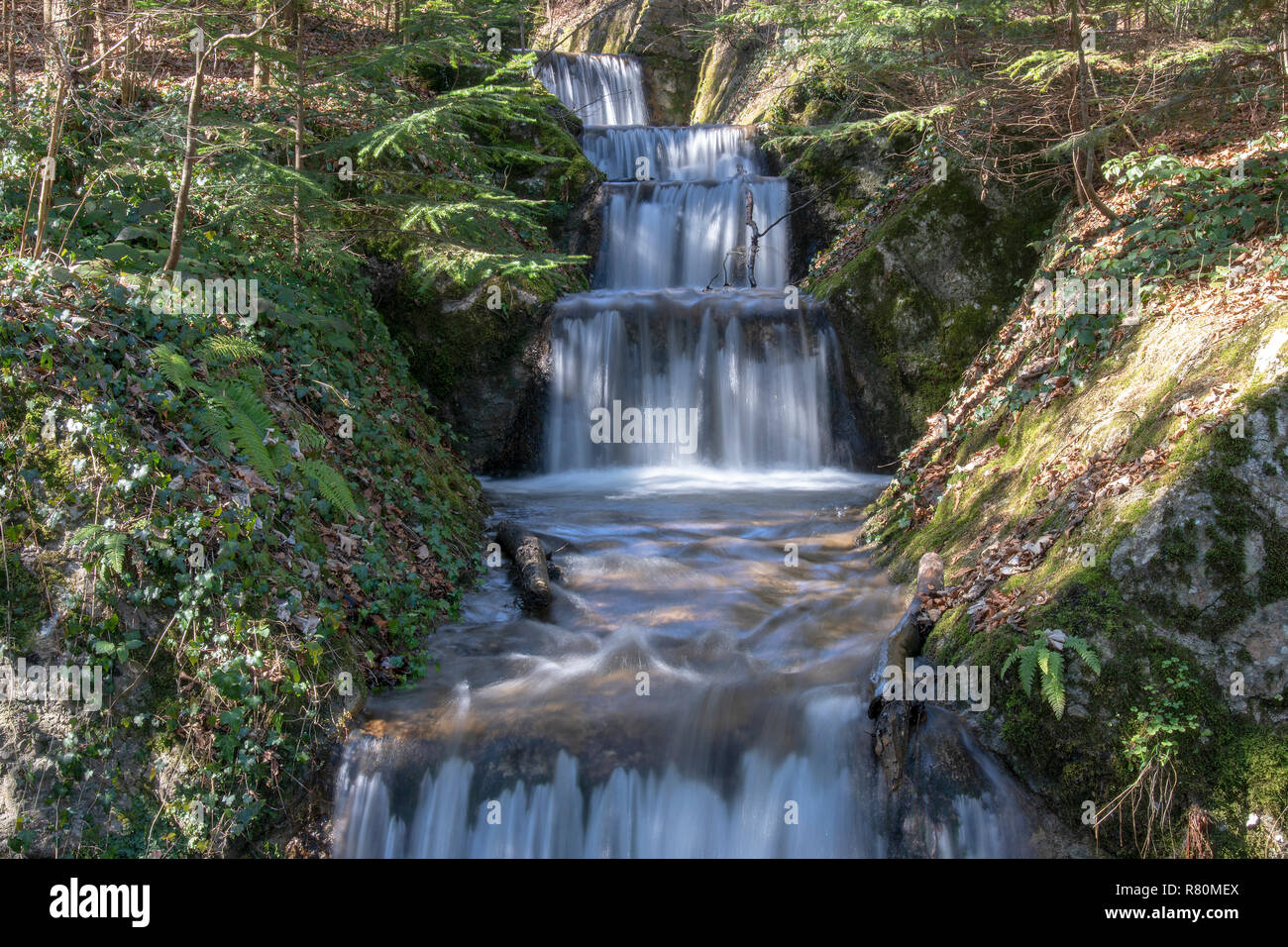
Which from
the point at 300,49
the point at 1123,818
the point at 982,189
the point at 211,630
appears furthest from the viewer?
the point at 982,189

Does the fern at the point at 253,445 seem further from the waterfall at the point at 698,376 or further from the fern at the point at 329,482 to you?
the waterfall at the point at 698,376

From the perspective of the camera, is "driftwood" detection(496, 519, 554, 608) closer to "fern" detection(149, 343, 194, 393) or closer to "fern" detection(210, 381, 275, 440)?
"fern" detection(210, 381, 275, 440)

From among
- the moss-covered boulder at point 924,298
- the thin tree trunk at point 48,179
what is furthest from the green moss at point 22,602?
the moss-covered boulder at point 924,298

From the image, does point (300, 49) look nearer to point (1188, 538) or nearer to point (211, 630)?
point (211, 630)

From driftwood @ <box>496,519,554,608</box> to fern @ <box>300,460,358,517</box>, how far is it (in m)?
1.73

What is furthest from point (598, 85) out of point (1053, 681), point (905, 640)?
point (1053, 681)

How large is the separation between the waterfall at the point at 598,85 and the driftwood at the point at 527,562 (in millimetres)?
16170

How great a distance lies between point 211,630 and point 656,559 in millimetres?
4214

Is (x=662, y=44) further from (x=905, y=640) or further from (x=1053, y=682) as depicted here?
(x=1053, y=682)

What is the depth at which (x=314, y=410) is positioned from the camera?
7543 millimetres

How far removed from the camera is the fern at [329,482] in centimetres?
627

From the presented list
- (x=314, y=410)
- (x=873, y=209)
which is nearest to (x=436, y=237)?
(x=314, y=410)

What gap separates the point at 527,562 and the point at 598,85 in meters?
18.3
